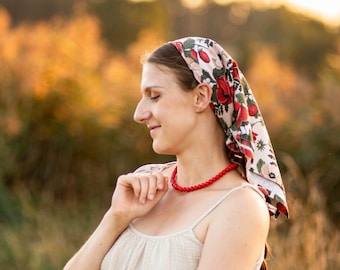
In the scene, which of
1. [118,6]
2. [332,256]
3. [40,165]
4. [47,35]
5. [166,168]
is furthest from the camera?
[118,6]

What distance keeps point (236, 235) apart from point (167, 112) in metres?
0.45

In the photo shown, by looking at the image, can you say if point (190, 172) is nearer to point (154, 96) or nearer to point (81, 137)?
point (154, 96)

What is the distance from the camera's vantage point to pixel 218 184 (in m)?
2.82

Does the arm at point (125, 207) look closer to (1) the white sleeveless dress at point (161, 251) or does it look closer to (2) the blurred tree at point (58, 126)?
(1) the white sleeveless dress at point (161, 251)

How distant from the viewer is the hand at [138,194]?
2.91m

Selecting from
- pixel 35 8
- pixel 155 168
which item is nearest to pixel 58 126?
pixel 155 168

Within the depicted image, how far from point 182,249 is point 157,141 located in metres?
0.35

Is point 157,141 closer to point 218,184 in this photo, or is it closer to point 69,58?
point 218,184

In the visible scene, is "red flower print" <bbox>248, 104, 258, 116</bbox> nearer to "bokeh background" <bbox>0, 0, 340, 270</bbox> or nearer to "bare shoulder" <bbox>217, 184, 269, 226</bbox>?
"bare shoulder" <bbox>217, 184, 269, 226</bbox>

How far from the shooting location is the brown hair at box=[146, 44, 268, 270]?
2.81 metres

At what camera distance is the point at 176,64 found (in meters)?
2.82

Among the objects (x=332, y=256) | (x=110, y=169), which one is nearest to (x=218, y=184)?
(x=332, y=256)

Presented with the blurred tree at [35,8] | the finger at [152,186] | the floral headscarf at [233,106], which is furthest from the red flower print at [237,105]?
the blurred tree at [35,8]

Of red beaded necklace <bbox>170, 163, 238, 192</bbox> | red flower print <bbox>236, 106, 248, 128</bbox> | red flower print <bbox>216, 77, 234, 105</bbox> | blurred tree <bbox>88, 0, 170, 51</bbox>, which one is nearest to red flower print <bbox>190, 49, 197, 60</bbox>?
red flower print <bbox>216, 77, 234, 105</bbox>
